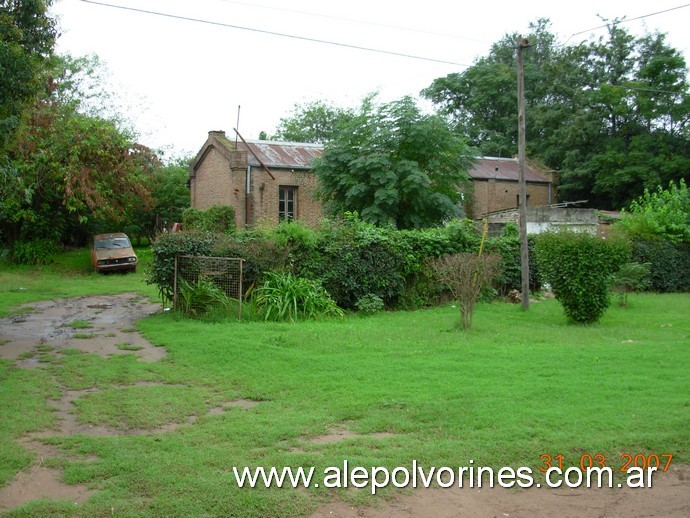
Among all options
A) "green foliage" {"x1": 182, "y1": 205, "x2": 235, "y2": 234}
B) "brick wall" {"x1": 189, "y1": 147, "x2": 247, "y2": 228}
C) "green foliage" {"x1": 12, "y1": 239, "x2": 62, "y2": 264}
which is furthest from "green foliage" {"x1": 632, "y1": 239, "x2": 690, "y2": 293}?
"green foliage" {"x1": 12, "y1": 239, "x2": 62, "y2": 264}

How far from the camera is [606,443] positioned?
5805mm

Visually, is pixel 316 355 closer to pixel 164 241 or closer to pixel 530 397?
pixel 530 397

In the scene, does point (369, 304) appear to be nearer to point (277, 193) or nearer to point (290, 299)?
point (290, 299)

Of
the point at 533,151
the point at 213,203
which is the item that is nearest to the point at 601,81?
the point at 533,151

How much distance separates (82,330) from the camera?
13852 millimetres

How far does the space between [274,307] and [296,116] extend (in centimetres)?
5140

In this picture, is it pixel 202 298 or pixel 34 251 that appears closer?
pixel 202 298

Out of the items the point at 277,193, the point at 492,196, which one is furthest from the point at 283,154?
the point at 492,196

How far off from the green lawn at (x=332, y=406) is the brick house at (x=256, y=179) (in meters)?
17.9

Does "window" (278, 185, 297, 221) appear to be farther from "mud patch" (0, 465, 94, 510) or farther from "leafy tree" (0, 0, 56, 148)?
"mud patch" (0, 465, 94, 510)

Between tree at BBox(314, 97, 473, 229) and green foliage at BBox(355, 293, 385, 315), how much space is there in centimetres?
958

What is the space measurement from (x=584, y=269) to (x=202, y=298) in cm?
898

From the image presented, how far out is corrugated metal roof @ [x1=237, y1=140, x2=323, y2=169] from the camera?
3198cm
